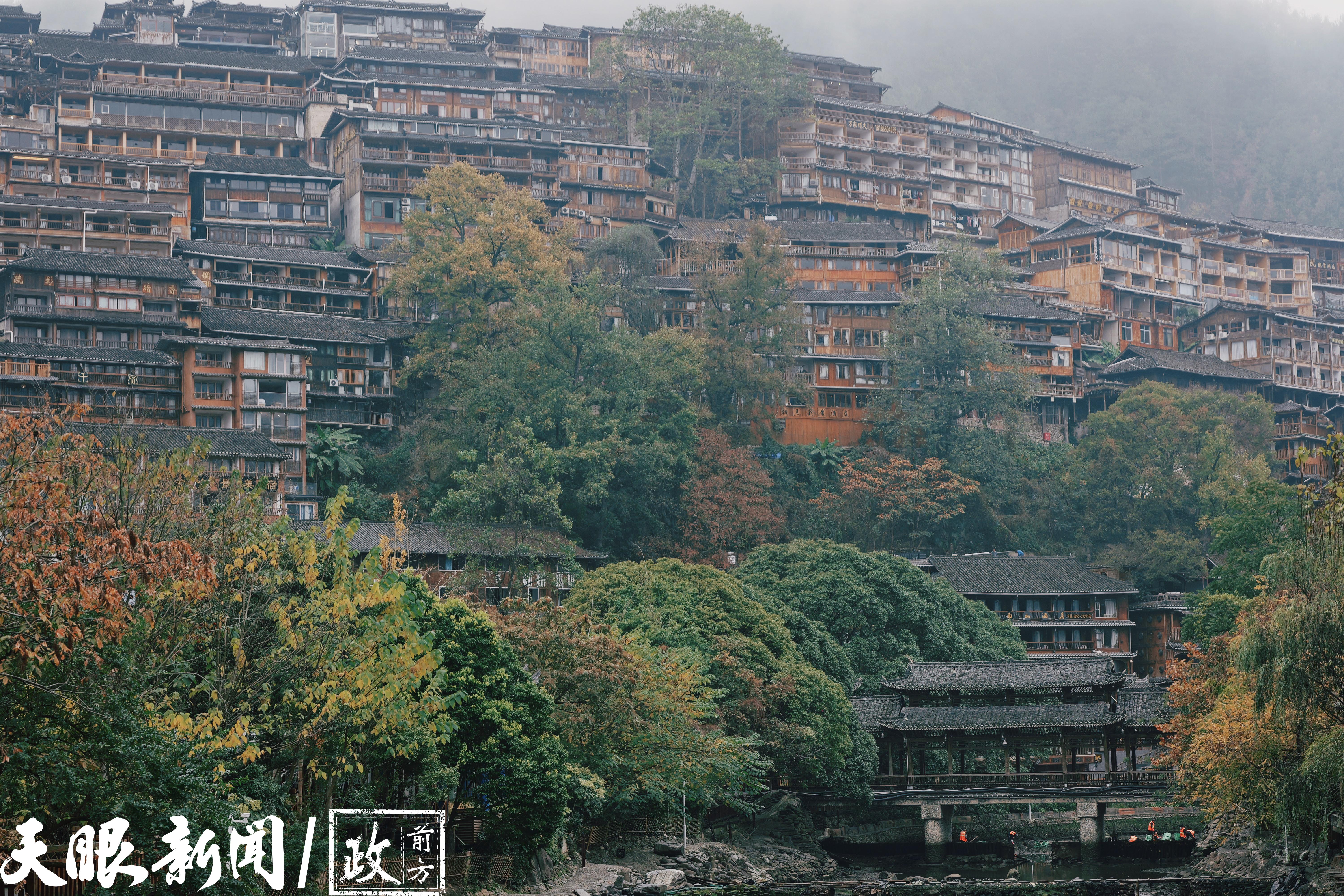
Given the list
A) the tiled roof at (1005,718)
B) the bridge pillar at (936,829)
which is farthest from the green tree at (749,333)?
the bridge pillar at (936,829)

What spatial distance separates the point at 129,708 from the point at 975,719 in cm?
4032

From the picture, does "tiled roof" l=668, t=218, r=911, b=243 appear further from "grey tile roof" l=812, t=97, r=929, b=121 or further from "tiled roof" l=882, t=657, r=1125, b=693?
"tiled roof" l=882, t=657, r=1125, b=693

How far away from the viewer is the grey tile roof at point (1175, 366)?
90.9 meters

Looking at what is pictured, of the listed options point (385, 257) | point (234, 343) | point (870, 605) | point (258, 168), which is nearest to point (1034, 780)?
point (870, 605)

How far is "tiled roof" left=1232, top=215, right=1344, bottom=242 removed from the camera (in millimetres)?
114000

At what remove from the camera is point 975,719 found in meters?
57.4

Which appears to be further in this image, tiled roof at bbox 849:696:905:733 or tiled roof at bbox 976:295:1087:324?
tiled roof at bbox 976:295:1087:324

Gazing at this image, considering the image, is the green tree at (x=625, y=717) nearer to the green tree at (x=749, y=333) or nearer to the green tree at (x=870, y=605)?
the green tree at (x=870, y=605)

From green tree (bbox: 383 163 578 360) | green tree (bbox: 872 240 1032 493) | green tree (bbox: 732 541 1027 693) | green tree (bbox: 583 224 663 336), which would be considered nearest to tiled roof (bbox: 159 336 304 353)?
green tree (bbox: 383 163 578 360)

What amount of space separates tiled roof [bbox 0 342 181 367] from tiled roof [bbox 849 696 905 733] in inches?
1281

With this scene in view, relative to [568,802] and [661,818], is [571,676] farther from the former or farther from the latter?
[661,818]

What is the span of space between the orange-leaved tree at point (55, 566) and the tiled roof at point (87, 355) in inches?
1914

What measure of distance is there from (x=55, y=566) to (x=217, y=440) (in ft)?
157

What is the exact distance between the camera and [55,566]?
17.4 m
